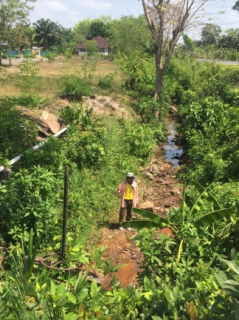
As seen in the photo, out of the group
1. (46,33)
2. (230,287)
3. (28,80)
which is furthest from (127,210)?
(46,33)

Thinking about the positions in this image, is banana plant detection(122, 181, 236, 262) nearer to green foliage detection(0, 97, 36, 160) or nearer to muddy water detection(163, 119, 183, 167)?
green foliage detection(0, 97, 36, 160)

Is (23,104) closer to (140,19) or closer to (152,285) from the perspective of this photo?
(152,285)

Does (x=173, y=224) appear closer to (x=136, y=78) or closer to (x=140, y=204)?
(x=140, y=204)

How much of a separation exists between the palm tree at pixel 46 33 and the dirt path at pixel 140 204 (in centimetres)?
5154

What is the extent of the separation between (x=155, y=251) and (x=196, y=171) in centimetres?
446

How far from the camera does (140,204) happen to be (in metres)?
7.30

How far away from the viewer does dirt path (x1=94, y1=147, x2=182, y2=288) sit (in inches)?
209

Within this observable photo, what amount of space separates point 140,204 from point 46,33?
56604 mm

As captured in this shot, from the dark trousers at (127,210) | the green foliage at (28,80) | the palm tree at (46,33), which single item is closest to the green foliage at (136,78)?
the green foliage at (28,80)

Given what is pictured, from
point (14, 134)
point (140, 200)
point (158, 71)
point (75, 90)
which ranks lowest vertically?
point (140, 200)

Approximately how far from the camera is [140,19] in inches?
1310

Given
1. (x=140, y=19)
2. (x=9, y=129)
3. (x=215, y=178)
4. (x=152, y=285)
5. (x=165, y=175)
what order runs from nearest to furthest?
(x=152, y=285) → (x=9, y=129) → (x=215, y=178) → (x=165, y=175) → (x=140, y=19)

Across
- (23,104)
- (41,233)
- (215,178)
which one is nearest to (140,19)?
(23,104)

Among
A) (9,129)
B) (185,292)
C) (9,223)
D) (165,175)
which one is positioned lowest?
(165,175)
